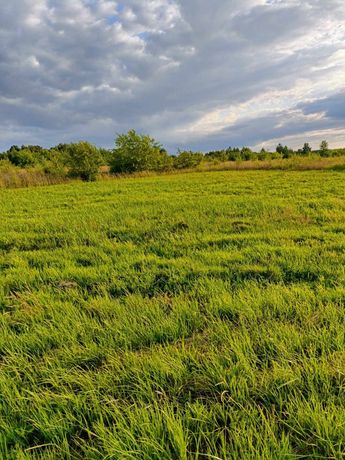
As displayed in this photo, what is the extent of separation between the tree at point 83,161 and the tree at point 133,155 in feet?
19.9

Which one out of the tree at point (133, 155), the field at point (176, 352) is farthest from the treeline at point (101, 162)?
the field at point (176, 352)

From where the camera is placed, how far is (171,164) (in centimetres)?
3981

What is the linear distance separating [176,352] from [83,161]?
29.3 m

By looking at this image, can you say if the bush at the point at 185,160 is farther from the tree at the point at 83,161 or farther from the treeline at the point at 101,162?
the tree at the point at 83,161

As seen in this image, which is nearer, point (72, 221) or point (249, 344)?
point (249, 344)

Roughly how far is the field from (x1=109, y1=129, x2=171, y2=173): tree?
31.4 metres

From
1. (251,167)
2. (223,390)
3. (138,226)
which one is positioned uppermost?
(251,167)

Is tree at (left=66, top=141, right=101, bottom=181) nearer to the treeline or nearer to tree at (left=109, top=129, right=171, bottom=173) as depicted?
the treeline

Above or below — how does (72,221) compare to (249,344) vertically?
above

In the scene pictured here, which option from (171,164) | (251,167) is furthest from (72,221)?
(171,164)

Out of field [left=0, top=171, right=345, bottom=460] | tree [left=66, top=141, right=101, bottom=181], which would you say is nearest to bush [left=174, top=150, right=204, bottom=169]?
tree [left=66, top=141, right=101, bottom=181]

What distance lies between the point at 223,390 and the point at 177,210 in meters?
7.40

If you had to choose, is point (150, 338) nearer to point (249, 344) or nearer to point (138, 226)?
point (249, 344)

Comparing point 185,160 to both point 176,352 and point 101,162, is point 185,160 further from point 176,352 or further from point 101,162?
point 176,352
